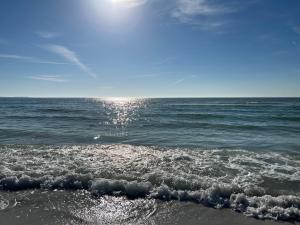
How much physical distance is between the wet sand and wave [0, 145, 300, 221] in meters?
0.32

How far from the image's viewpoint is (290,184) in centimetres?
869

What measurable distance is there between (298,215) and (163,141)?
34.0ft

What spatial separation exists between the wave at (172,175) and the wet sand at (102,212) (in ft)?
1.04

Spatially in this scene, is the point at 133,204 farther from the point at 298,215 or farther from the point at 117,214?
A: the point at 298,215

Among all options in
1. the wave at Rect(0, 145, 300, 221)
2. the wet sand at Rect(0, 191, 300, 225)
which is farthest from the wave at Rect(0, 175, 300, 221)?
the wet sand at Rect(0, 191, 300, 225)

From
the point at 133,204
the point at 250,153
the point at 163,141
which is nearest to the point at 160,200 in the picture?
the point at 133,204

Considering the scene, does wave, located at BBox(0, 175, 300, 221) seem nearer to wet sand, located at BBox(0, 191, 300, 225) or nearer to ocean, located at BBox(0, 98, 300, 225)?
ocean, located at BBox(0, 98, 300, 225)

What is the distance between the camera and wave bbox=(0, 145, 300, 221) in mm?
7227

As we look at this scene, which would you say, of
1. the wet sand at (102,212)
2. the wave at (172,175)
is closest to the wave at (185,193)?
the wave at (172,175)

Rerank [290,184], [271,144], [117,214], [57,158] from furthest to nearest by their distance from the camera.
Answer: [271,144] → [57,158] → [290,184] → [117,214]

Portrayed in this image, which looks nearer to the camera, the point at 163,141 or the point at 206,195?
the point at 206,195

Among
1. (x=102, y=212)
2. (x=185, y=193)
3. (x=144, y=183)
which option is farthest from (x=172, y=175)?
(x=102, y=212)

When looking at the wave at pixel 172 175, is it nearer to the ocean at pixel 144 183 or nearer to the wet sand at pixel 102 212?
the ocean at pixel 144 183

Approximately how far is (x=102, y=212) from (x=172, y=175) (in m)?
3.00
